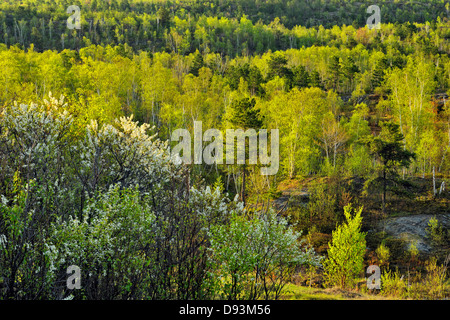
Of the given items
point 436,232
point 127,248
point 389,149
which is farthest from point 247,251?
point 389,149

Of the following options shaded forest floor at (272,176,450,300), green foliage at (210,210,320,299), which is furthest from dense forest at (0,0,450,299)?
shaded forest floor at (272,176,450,300)

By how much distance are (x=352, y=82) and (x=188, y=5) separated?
144 metres

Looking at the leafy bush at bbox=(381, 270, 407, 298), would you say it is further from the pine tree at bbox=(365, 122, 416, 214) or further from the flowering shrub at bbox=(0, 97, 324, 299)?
the pine tree at bbox=(365, 122, 416, 214)

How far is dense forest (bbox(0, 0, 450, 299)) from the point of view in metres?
10.8

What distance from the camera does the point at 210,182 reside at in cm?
4500

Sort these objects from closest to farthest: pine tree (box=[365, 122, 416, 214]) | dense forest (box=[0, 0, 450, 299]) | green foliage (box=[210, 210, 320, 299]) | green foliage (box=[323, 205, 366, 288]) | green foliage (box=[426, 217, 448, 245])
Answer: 1. dense forest (box=[0, 0, 450, 299])
2. green foliage (box=[210, 210, 320, 299])
3. green foliage (box=[323, 205, 366, 288])
4. green foliage (box=[426, 217, 448, 245])
5. pine tree (box=[365, 122, 416, 214])

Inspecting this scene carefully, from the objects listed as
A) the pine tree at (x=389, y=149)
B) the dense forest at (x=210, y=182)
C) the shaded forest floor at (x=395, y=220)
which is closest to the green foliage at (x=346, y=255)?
the dense forest at (x=210, y=182)

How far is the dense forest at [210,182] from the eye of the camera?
10789 millimetres

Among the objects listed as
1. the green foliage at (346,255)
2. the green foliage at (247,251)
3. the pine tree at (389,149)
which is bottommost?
the green foliage at (346,255)

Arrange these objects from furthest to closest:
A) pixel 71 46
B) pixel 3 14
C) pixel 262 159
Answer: pixel 3 14 < pixel 71 46 < pixel 262 159

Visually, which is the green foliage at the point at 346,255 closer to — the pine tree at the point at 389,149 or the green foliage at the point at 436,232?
the green foliage at the point at 436,232

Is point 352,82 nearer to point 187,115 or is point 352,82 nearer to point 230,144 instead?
point 187,115
